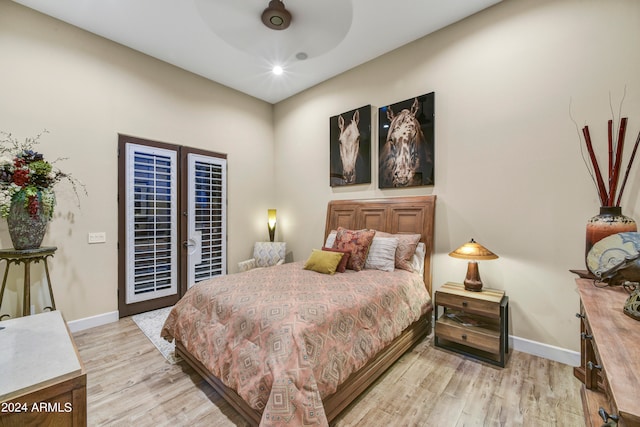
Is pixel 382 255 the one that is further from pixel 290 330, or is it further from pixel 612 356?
pixel 612 356

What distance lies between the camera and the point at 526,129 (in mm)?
2533

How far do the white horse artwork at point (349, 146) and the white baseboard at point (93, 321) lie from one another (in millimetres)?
3445

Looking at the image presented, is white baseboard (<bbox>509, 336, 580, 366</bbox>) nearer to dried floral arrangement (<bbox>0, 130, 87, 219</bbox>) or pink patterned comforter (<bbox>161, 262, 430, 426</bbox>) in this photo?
pink patterned comforter (<bbox>161, 262, 430, 426</bbox>)

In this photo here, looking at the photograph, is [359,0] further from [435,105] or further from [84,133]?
[84,133]

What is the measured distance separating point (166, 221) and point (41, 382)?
301 cm

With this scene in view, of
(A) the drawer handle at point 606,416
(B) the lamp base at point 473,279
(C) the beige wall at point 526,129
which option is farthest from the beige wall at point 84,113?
(A) the drawer handle at point 606,416

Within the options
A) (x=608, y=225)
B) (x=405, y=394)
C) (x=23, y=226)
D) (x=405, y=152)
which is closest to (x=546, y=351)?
(x=608, y=225)

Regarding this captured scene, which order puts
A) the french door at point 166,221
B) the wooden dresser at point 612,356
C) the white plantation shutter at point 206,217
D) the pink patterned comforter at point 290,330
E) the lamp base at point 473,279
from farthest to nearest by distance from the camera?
the white plantation shutter at point 206,217
the french door at point 166,221
the lamp base at point 473,279
the pink patterned comforter at point 290,330
the wooden dresser at point 612,356

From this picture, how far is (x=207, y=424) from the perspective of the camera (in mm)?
1705

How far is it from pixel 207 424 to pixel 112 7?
3901mm

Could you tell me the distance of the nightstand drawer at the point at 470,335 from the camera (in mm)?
2303

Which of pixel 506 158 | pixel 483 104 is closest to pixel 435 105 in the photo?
pixel 483 104

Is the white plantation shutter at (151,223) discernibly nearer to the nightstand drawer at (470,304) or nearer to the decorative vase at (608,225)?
the nightstand drawer at (470,304)

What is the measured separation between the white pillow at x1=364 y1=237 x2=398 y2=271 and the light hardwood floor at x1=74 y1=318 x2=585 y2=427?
2.87 feet
